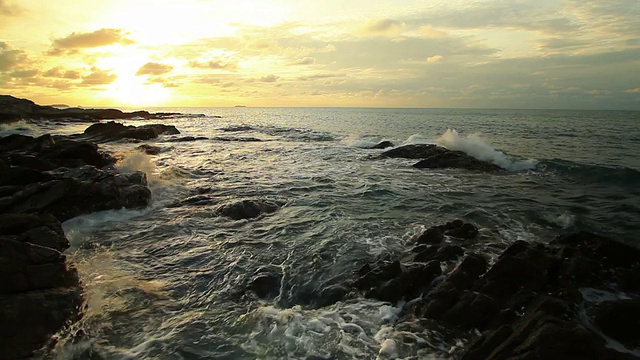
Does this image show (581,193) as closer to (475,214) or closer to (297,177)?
(475,214)

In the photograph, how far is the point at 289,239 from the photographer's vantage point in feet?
35.3

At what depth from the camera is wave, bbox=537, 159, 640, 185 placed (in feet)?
58.1

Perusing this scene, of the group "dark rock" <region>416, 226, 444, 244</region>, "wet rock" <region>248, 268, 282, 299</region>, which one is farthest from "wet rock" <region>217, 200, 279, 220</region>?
"dark rock" <region>416, 226, 444, 244</region>

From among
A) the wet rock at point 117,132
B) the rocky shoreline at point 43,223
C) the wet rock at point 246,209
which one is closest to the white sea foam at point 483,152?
the wet rock at point 246,209

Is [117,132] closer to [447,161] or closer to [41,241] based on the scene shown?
[447,161]

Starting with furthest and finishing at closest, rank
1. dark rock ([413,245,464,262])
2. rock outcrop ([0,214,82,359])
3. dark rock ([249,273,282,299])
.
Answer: dark rock ([413,245,464,262]) < dark rock ([249,273,282,299]) < rock outcrop ([0,214,82,359])

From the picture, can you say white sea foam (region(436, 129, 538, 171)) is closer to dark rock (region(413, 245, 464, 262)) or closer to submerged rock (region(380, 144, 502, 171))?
Answer: submerged rock (region(380, 144, 502, 171))

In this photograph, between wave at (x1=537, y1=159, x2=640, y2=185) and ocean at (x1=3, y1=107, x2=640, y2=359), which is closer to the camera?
ocean at (x1=3, y1=107, x2=640, y2=359)

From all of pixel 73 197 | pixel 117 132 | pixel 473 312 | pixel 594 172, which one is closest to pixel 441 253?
pixel 473 312

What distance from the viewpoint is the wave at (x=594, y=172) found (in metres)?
17.7

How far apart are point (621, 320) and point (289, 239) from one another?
7784 mm

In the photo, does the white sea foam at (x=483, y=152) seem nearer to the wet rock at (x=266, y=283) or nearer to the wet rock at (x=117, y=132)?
the wet rock at (x=266, y=283)

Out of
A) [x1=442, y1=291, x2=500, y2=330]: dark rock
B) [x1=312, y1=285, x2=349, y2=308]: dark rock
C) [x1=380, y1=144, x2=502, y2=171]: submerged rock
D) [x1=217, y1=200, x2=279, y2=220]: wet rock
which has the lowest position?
[x1=312, y1=285, x2=349, y2=308]: dark rock

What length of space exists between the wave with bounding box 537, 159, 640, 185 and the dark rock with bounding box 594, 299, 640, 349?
14971 mm
